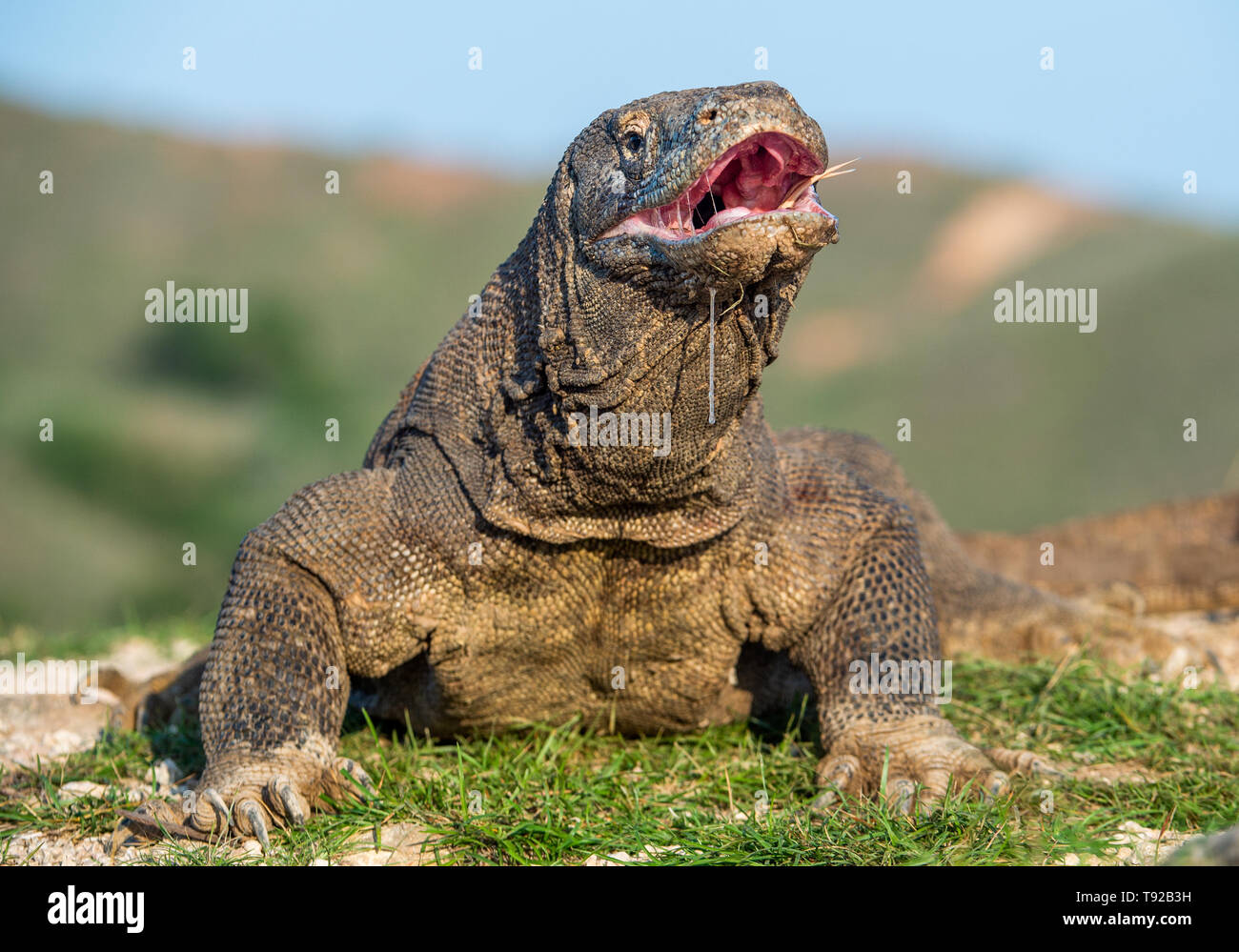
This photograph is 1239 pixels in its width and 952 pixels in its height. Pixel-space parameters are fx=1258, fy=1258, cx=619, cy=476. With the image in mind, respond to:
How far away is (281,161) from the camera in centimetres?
2836

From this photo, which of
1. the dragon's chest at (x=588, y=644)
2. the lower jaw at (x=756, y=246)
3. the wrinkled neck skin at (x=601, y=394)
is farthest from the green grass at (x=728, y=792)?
the lower jaw at (x=756, y=246)

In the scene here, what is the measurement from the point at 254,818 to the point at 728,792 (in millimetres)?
1706

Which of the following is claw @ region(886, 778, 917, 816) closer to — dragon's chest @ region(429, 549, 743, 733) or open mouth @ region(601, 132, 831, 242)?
dragon's chest @ region(429, 549, 743, 733)

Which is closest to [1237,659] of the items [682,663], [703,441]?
[682,663]

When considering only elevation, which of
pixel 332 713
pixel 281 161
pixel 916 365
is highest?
pixel 281 161

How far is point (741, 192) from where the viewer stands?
161 inches

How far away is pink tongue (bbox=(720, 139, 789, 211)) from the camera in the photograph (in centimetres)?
398

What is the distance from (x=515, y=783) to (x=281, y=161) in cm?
2601

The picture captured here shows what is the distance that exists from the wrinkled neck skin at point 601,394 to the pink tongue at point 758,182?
0.26 metres

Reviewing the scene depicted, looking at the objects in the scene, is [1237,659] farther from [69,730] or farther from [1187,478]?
[1187,478]

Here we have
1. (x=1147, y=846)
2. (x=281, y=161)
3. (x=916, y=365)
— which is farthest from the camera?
(x=281, y=161)

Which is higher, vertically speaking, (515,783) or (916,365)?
(916,365)

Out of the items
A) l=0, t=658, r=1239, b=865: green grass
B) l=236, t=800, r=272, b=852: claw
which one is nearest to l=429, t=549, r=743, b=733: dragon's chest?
l=0, t=658, r=1239, b=865: green grass

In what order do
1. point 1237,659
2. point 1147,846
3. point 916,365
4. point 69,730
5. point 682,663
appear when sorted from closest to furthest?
point 1147,846
point 682,663
point 69,730
point 1237,659
point 916,365
